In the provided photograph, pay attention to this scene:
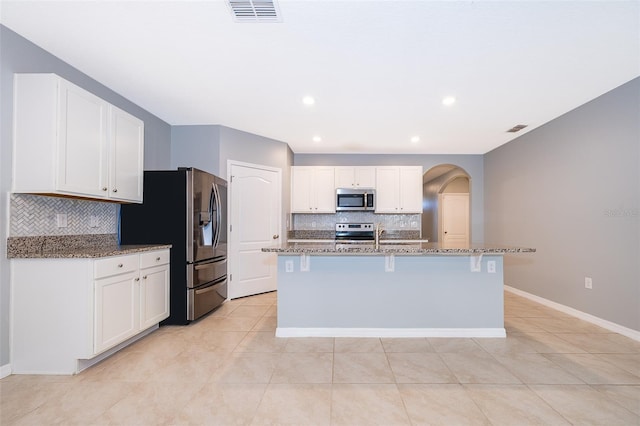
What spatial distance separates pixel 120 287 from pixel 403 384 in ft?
7.67

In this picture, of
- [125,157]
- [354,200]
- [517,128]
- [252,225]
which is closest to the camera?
[125,157]

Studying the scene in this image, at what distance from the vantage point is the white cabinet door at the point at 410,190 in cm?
545

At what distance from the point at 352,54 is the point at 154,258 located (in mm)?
2622

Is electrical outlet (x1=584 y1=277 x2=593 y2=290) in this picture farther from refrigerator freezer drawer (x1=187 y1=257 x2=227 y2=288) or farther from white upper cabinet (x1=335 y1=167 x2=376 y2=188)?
refrigerator freezer drawer (x1=187 y1=257 x2=227 y2=288)

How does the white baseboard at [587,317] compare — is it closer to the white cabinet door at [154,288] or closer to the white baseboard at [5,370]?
the white cabinet door at [154,288]

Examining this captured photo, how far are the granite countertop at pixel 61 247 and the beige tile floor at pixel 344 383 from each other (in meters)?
0.88

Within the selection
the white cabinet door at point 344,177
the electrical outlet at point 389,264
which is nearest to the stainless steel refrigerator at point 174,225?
the electrical outlet at point 389,264

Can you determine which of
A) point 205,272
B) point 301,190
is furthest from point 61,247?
point 301,190

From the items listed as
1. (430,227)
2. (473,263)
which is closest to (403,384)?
(473,263)

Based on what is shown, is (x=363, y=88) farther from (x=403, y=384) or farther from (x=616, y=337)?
(x=616, y=337)

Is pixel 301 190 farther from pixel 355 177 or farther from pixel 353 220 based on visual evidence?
pixel 353 220

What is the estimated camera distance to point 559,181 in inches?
148

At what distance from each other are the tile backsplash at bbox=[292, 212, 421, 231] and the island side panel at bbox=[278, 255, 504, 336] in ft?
8.91

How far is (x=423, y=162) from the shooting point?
18.7 feet
